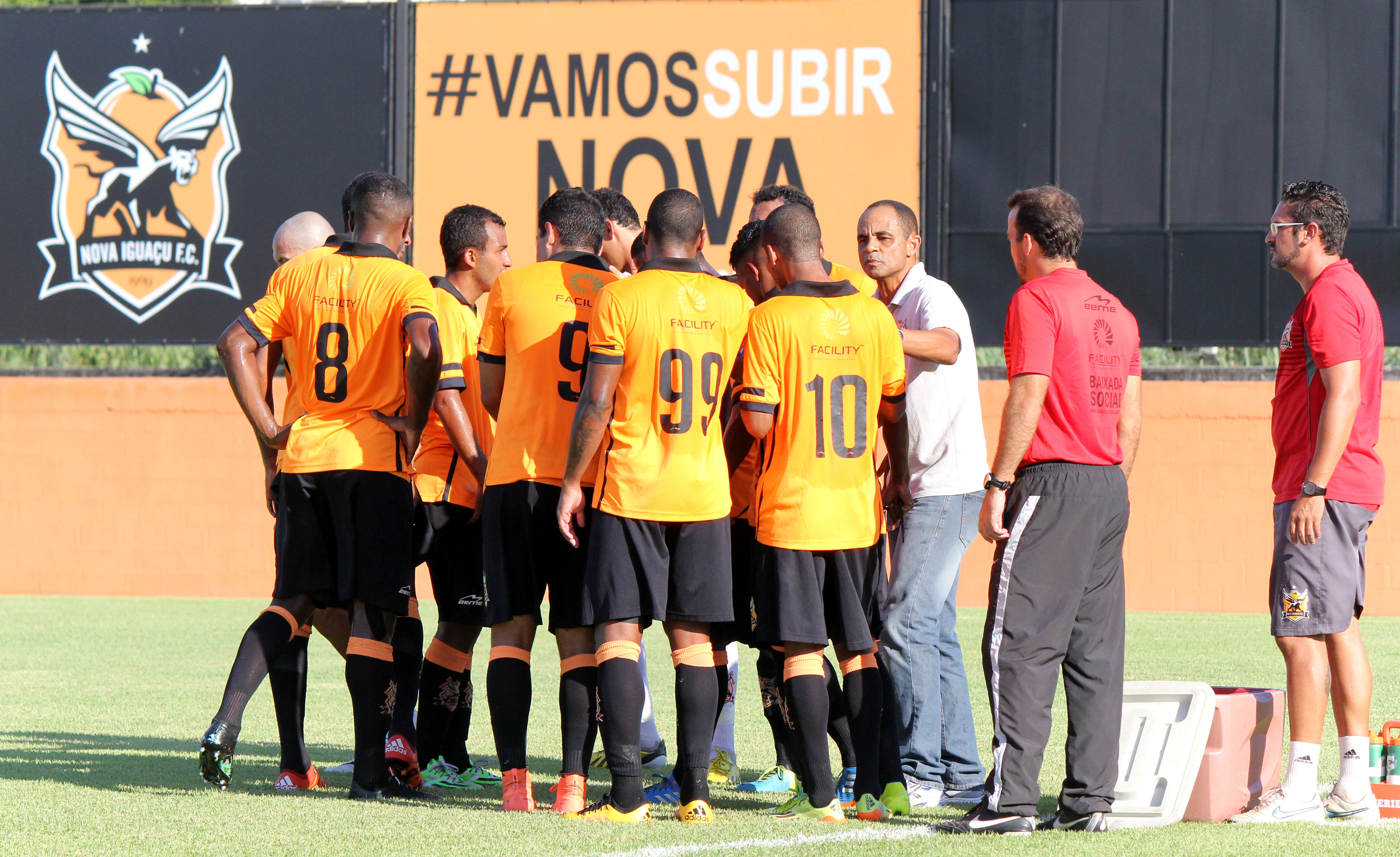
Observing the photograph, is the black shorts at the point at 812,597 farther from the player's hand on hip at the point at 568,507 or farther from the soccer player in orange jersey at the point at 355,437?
the soccer player in orange jersey at the point at 355,437

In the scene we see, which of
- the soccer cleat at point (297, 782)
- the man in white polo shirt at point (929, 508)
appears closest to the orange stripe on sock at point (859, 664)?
the man in white polo shirt at point (929, 508)

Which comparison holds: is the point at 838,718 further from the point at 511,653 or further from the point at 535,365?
the point at 535,365

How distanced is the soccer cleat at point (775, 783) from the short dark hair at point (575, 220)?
2.12m

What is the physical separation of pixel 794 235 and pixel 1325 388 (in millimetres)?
1873

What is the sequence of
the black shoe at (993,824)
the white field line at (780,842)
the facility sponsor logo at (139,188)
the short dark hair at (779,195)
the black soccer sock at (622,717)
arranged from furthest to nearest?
1. the facility sponsor logo at (139,188)
2. the short dark hair at (779,195)
3. the black soccer sock at (622,717)
4. the black shoe at (993,824)
5. the white field line at (780,842)

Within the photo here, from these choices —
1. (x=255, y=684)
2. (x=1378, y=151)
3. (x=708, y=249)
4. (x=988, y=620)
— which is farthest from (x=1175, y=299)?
(x=255, y=684)

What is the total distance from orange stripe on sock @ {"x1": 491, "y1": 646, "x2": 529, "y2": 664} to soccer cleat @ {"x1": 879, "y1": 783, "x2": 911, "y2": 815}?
4.32 feet

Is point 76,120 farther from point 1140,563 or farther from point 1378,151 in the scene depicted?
point 1378,151

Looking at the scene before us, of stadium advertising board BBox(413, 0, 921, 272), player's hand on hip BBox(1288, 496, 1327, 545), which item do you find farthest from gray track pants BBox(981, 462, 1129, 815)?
stadium advertising board BBox(413, 0, 921, 272)

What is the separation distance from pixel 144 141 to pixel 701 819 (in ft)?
40.6

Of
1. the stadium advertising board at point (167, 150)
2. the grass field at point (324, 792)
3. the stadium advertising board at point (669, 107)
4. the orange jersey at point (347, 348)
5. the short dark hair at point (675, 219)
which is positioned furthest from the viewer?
the stadium advertising board at point (167, 150)

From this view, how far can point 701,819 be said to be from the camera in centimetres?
484

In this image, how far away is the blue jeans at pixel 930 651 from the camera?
17.7 feet

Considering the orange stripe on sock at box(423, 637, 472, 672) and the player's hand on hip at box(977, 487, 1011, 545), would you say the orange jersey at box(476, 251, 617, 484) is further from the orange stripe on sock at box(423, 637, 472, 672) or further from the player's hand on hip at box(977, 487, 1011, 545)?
the player's hand on hip at box(977, 487, 1011, 545)
